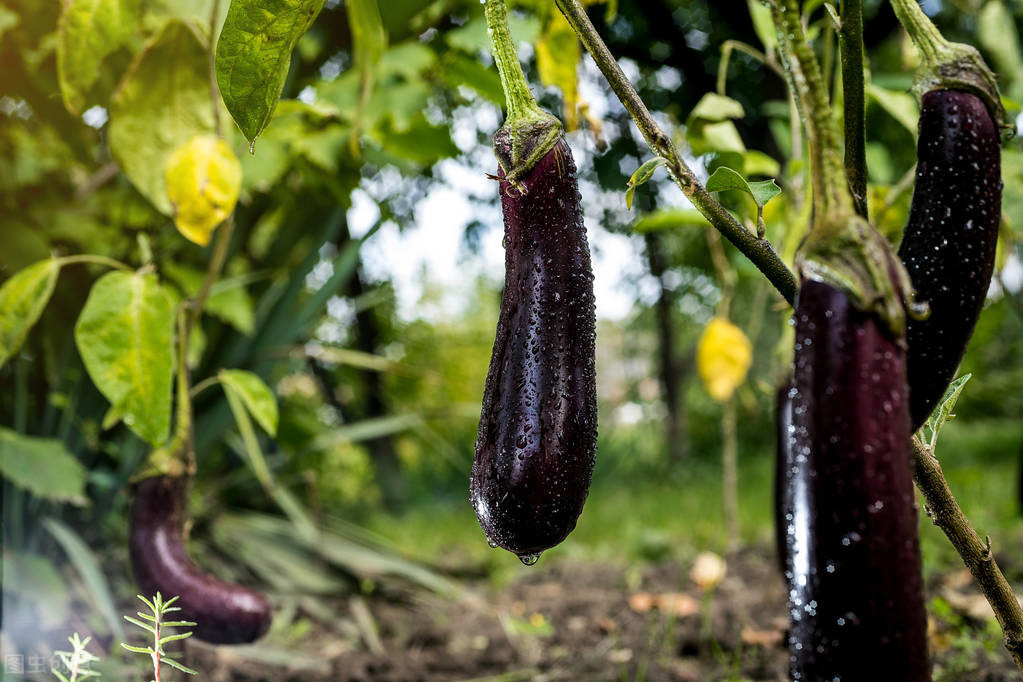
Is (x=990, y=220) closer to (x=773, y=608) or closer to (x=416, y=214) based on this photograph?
(x=773, y=608)

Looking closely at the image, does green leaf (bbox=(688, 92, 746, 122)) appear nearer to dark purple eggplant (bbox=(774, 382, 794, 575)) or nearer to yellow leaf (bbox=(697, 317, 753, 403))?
dark purple eggplant (bbox=(774, 382, 794, 575))

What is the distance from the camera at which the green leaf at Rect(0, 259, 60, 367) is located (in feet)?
2.86

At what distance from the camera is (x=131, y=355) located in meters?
0.82

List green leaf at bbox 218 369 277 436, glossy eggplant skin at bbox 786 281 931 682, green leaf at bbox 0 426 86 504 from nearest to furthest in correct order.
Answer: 1. glossy eggplant skin at bbox 786 281 931 682
2. green leaf at bbox 218 369 277 436
3. green leaf at bbox 0 426 86 504

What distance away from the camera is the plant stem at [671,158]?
510 millimetres

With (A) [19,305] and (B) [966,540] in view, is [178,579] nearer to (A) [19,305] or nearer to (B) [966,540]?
(A) [19,305]

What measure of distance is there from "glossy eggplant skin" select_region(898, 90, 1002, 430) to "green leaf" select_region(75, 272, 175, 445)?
693 millimetres

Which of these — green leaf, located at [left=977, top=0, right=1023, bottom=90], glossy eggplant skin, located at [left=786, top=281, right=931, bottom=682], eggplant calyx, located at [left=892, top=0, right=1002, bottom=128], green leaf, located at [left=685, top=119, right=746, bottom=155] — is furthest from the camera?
green leaf, located at [left=977, top=0, right=1023, bottom=90]

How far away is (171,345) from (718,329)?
165 cm

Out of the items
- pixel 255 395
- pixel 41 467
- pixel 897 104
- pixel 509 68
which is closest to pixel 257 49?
pixel 509 68

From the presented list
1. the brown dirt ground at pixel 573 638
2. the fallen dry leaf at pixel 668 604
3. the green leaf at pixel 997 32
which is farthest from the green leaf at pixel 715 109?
the fallen dry leaf at pixel 668 604

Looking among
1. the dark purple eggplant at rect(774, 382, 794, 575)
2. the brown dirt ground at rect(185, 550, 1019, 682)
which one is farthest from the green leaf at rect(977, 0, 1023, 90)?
Answer: the brown dirt ground at rect(185, 550, 1019, 682)

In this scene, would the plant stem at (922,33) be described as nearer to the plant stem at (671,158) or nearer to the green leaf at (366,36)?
the plant stem at (671,158)

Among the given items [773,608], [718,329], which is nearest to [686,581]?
[773,608]
